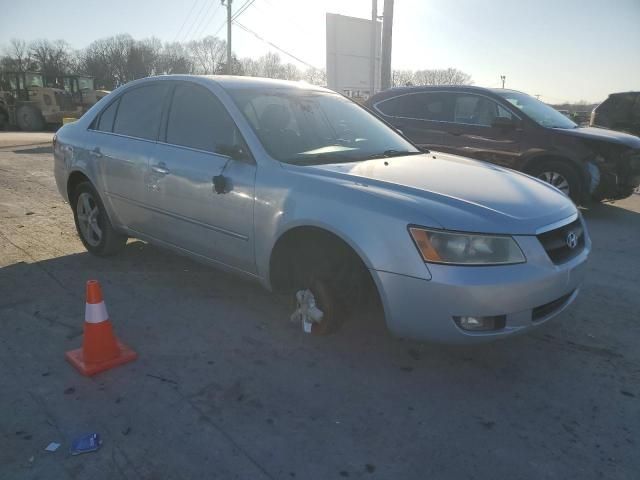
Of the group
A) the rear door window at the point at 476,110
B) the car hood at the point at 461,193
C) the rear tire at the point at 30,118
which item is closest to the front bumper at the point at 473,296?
the car hood at the point at 461,193

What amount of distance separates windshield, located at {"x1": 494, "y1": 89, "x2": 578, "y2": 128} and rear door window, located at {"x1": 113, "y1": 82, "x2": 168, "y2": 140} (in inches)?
199

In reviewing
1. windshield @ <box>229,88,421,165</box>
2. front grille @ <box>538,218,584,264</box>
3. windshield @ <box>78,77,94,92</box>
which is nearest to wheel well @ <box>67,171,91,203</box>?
windshield @ <box>229,88,421,165</box>

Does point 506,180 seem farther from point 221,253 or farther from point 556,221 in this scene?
point 221,253

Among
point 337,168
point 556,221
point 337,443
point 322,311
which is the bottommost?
point 337,443

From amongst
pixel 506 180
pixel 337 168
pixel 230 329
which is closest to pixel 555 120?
pixel 506 180

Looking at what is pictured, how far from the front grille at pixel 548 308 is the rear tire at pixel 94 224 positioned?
11.7 feet

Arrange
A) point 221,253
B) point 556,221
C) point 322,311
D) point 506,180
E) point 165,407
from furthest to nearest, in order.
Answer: point 221,253
point 506,180
point 322,311
point 556,221
point 165,407

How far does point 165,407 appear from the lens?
8.71 feet

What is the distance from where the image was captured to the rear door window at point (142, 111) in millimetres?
4215

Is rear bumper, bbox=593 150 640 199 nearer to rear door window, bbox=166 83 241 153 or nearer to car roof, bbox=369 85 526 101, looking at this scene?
car roof, bbox=369 85 526 101

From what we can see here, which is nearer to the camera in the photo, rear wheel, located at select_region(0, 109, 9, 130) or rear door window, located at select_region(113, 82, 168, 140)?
rear door window, located at select_region(113, 82, 168, 140)

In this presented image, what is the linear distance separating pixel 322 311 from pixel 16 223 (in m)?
4.76

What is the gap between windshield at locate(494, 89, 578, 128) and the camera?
23.9 ft

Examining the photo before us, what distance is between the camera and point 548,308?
288cm
